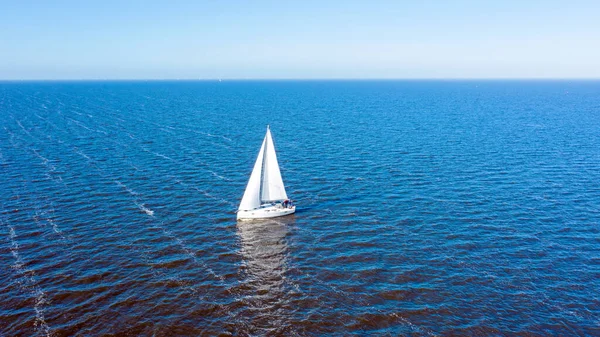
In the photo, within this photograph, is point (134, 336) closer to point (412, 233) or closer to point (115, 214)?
point (115, 214)

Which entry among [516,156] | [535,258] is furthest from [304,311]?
[516,156]

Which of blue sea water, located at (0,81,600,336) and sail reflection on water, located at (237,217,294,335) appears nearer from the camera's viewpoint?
sail reflection on water, located at (237,217,294,335)

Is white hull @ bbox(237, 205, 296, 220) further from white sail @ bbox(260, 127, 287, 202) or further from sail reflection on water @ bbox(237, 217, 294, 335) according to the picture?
white sail @ bbox(260, 127, 287, 202)

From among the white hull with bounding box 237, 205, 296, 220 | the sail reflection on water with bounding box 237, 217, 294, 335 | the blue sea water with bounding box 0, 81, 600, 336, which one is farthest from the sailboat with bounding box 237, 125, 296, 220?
the blue sea water with bounding box 0, 81, 600, 336

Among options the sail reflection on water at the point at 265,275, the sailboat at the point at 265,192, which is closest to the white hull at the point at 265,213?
the sailboat at the point at 265,192

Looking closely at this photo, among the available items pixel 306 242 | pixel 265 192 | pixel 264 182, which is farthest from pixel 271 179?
pixel 306 242

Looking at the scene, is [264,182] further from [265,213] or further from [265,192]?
[265,213]

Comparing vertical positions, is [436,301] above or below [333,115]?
below
